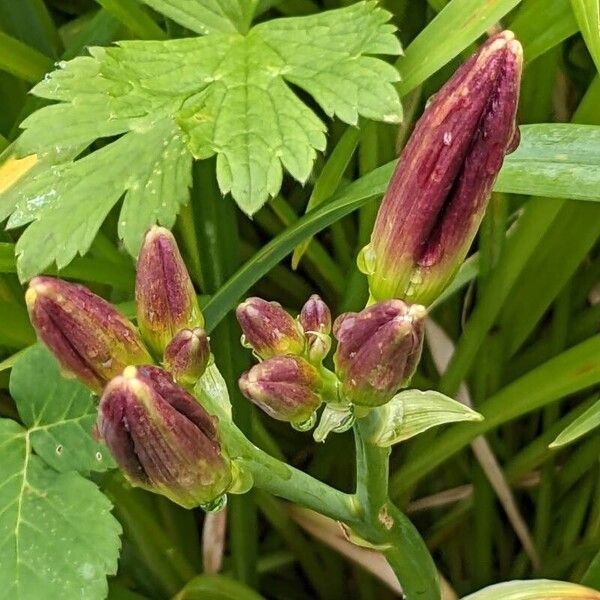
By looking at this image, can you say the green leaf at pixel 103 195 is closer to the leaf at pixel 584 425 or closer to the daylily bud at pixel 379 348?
the daylily bud at pixel 379 348

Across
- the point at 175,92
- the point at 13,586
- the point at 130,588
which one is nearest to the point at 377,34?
the point at 175,92

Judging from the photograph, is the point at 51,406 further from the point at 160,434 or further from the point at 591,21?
the point at 591,21

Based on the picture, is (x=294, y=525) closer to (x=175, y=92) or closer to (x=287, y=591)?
(x=287, y=591)

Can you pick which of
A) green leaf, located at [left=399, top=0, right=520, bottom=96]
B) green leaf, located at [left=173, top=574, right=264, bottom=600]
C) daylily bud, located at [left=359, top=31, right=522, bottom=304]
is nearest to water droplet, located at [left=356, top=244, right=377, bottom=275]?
daylily bud, located at [left=359, top=31, right=522, bottom=304]

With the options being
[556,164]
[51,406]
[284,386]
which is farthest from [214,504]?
[556,164]

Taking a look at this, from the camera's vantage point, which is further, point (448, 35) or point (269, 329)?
point (448, 35)

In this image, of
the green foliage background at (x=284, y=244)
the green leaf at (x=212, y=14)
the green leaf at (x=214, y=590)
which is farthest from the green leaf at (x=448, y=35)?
the green leaf at (x=214, y=590)
